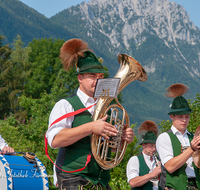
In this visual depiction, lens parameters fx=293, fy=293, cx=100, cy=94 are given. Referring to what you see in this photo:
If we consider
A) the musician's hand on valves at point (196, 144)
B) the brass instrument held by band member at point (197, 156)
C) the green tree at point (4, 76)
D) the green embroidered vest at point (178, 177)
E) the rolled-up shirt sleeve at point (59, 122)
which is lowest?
the green embroidered vest at point (178, 177)

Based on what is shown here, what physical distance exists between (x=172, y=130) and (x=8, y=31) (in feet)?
582

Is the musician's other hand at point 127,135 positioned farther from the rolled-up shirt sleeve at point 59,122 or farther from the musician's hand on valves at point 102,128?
the rolled-up shirt sleeve at point 59,122

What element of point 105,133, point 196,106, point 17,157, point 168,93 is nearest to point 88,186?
point 105,133

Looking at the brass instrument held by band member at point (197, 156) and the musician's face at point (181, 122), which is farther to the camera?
the musician's face at point (181, 122)

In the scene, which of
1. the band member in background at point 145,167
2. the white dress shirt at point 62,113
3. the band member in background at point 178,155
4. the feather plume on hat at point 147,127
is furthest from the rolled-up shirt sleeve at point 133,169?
the white dress shirt at point 62,113

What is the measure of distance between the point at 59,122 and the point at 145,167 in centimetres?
260

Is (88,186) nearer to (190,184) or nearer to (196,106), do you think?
(190,184)

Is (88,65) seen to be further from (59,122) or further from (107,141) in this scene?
(107,141)

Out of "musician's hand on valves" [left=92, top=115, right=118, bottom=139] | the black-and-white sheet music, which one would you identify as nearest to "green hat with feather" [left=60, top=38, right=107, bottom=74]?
the black-and-white sheet music

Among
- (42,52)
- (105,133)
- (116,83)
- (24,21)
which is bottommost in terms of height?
(105,133)

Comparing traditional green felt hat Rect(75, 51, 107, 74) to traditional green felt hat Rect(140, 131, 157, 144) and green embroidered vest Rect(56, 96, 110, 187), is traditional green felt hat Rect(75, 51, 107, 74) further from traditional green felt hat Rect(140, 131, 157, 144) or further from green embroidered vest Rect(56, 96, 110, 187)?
traditional green felt hat Rect(140, 131, 157, 144)

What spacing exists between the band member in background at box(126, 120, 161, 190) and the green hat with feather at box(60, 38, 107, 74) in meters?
2.14

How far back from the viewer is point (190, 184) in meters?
3.38

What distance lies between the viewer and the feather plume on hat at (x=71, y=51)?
2.92 metres
